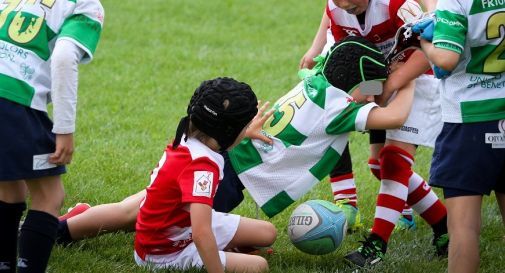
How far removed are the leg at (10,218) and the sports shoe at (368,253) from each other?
5.21ft

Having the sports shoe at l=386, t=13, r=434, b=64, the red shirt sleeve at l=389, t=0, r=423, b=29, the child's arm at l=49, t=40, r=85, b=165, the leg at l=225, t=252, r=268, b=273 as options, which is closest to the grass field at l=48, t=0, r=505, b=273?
the leg at l=225, t=252, r=268, b=273

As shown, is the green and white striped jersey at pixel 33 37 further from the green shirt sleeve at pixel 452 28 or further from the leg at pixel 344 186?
the leg at pixel 344 186

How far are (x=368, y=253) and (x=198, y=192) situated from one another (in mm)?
1100

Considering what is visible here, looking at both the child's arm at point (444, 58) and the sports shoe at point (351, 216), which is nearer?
the child's arm at point (444, 58)

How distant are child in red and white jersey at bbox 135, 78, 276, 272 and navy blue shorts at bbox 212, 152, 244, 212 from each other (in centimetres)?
13

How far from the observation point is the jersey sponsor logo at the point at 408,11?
457cm

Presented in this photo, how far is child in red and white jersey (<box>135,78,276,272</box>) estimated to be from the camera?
3.90 meters

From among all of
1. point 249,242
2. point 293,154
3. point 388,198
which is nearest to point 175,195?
point 249,242

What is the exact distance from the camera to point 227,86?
4.03 metres

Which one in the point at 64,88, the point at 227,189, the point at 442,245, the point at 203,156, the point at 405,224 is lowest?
the point at 405,224

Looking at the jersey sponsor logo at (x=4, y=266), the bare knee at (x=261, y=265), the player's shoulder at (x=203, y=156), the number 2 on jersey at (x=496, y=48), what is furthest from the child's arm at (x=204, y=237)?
the number 2 on jersey at (x=496, y=48)

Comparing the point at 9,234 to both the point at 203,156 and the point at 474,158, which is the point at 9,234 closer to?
the point at 203,156

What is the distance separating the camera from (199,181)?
12.9 ft

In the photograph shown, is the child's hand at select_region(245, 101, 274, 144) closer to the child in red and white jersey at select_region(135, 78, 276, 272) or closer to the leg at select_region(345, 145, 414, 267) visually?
the child in red and white jersey at select_region(135, 78, 276, 272)
